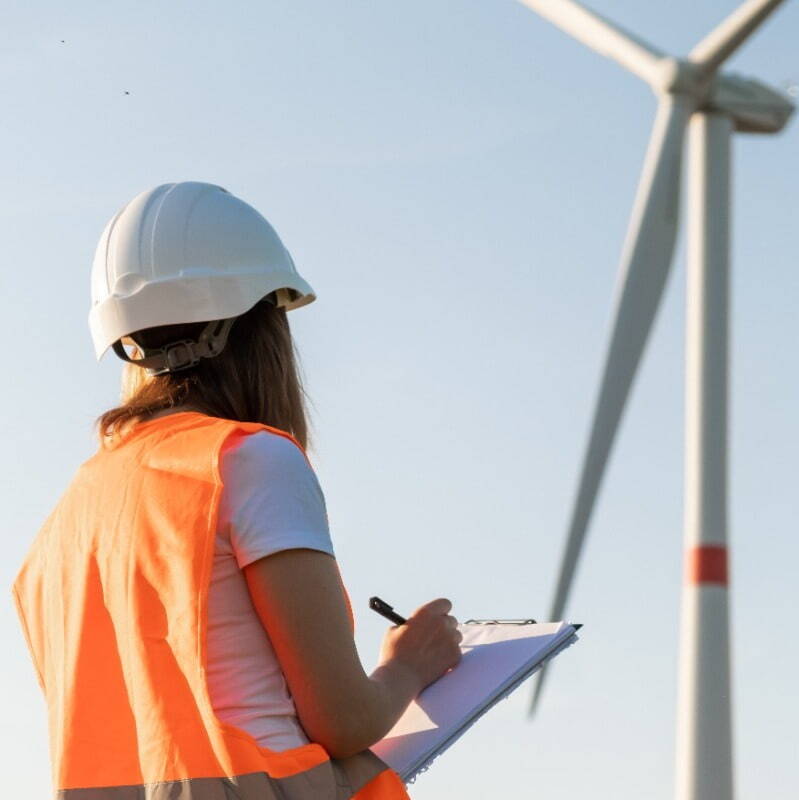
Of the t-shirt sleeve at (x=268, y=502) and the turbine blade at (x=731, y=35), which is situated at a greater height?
the turbine blade at (x=731, y=35)

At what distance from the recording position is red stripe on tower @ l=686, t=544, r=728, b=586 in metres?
13.7

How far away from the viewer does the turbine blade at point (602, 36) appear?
1767 cm

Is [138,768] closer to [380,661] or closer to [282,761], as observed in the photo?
[282,761]

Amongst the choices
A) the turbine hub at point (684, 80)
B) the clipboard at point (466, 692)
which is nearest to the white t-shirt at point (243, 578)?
the clipboard at point (466, 692)

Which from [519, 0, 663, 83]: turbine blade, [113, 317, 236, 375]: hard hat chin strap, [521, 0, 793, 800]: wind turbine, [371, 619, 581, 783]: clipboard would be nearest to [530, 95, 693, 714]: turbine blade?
[521, 0, 793, 800]: wind turbine

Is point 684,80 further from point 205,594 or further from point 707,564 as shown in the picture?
point 205,594

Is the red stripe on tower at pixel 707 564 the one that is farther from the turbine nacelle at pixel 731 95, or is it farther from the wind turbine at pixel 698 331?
the turbine nacelle at pixel 731 95

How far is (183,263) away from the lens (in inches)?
260

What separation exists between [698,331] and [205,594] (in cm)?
1005

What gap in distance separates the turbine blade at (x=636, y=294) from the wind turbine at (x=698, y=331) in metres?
0.01

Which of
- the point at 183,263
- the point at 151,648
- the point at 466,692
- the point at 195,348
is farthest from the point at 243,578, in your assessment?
the point at 183,263

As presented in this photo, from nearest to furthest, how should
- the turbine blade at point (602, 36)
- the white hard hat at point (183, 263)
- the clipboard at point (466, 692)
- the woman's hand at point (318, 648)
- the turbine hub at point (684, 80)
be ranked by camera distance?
the woman's hand at point (318, 648) → the clipboard at point (466, 692) → the white hard hat at point (183, 263) → the turbine hub at point (684, 80) → the turbine blade at point (602, 36)

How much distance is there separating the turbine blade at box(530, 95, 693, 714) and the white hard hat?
6.28m

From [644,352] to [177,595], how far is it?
9361mm
